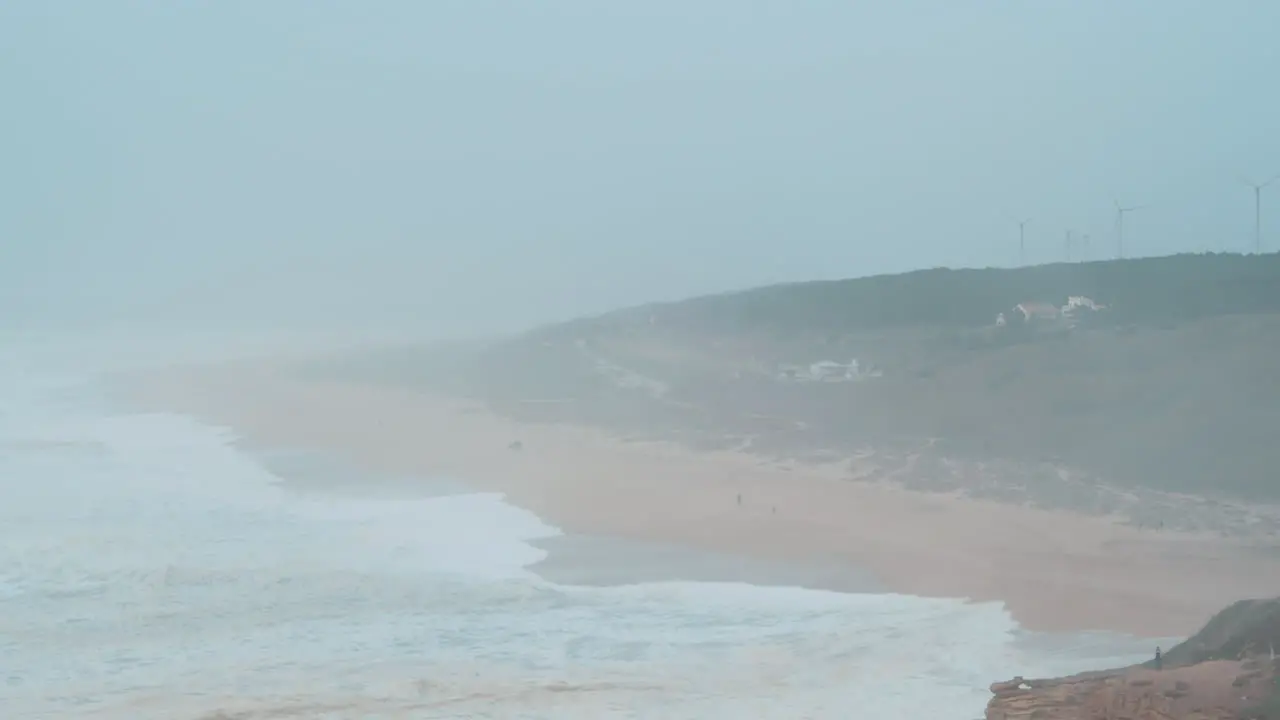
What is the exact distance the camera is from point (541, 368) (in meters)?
42.1

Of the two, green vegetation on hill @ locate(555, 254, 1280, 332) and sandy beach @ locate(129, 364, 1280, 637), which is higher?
green vegetation on hill @ locate(555, 254, 1280, 332)

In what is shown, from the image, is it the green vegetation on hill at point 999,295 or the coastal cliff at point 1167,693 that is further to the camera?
Answer: the green vegetation on hill at point 999,295

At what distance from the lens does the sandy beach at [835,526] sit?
44.5 feet

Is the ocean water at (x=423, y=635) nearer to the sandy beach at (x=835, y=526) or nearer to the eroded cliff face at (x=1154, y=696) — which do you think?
Answer: the sandy beach at (x=835, y=526)

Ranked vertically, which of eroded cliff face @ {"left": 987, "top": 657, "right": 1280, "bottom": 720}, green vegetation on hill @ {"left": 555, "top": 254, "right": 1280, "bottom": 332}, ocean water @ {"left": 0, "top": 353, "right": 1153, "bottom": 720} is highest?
green vegetation on hill @ {"left": 555, "top": 254, "right": 1280, "bottom": 332}

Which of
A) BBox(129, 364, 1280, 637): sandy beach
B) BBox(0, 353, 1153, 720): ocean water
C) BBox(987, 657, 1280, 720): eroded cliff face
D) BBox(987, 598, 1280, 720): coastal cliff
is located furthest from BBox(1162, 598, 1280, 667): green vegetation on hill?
BBox(129, 364, 1280, 637): sandy beach

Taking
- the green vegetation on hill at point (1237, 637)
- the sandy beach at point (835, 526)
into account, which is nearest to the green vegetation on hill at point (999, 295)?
the sandy beach at point (835, 526)

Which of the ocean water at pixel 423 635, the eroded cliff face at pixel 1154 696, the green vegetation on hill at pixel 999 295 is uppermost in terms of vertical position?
the green vegetation on hill at pixel 999 295

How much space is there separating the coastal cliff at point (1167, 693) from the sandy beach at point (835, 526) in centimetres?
493

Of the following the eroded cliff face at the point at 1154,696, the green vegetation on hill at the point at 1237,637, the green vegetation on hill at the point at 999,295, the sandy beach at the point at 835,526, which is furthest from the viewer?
the green vegetation on hill at the point at 999,295

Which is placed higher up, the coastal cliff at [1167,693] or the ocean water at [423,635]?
the coastal cliff at [1167,693]

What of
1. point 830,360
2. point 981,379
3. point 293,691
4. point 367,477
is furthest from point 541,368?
point 293,691

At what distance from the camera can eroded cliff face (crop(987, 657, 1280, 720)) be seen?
6543mm

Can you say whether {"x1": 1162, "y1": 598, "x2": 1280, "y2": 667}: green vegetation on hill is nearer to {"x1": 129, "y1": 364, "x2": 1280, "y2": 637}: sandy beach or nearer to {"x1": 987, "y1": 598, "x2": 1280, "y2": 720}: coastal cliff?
{"x1": 987, "y1": 598, "x2": 1280, "y2": 720}: coastal cliff
